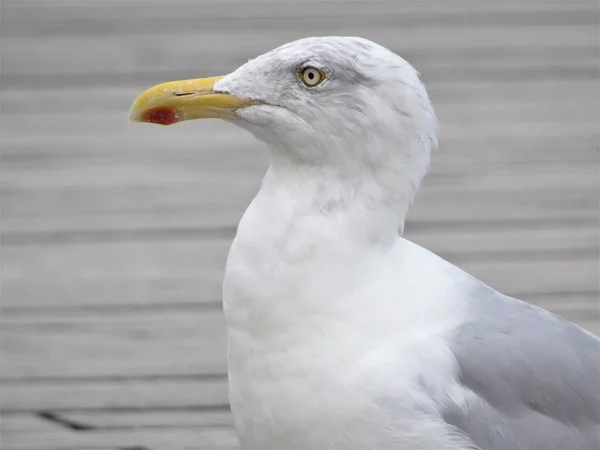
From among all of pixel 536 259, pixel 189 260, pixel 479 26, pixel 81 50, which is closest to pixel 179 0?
pixel 81 50

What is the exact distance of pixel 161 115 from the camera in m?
1.73

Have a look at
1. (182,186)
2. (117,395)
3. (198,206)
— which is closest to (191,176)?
(182,186)

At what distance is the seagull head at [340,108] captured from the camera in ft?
5.37

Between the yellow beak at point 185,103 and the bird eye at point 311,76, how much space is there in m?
0.08

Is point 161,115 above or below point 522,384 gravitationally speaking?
above

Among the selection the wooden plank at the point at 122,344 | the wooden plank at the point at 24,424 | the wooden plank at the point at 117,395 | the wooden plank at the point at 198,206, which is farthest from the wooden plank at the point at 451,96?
the wooden plank at the point at 24,424

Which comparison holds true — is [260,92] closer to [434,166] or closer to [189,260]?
[189,260]

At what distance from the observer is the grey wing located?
1.58 m

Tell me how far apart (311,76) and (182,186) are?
174 cm

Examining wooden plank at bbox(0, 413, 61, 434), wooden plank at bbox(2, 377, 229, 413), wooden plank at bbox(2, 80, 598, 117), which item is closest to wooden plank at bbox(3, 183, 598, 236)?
wooden plank at bbox(2, 80, 598, 117)

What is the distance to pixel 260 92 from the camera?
1.67m

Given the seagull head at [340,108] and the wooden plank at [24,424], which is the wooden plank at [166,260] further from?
the seagull head at [340,108]

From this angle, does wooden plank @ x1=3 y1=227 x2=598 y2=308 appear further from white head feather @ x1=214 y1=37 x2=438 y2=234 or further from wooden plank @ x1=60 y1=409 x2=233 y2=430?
white head feather @ x1=214 y1=37 x2=438 y2=234

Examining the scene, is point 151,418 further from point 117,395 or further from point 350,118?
point 350,118
